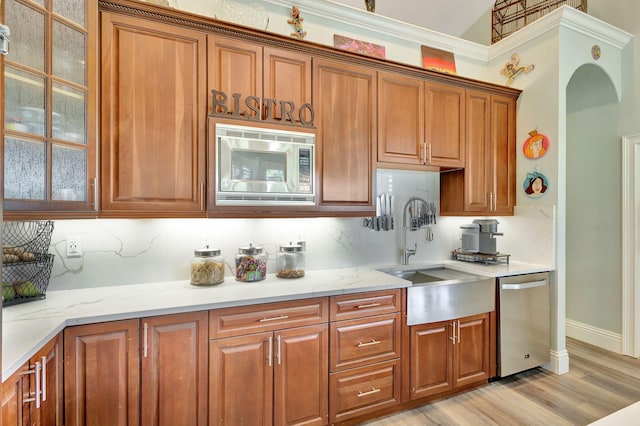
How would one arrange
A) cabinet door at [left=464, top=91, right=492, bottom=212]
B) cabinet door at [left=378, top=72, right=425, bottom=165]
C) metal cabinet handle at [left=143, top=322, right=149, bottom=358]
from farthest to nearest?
cabinet door at [left=464, top=91, right=492, bottom=212] < cabinet door at [left=378, top=72, right=425, bottom=165] < metal cabinet handle at [left=143, top=322, right=149, bottom=358]

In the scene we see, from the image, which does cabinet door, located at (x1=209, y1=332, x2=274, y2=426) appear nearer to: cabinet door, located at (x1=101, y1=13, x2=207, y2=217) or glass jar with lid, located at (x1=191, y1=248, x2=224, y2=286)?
glass jar with lid, located at (x1=191, y1=248, x2=224, y2=286)

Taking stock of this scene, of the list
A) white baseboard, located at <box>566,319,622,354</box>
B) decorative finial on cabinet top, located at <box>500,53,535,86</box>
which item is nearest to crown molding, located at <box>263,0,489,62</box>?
decorative finial on cabinet top, located at <box>500,53,535,86</box>

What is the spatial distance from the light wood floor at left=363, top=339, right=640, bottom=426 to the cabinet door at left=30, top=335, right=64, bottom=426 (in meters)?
1.73

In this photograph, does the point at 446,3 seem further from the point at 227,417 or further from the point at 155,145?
the point at 227,417

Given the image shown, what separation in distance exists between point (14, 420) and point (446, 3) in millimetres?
4346

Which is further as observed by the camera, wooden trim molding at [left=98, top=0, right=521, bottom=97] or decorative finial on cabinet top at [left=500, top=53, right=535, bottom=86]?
decorative finial on cabinet top at [left=500, top=53, right=535, bottom=86]

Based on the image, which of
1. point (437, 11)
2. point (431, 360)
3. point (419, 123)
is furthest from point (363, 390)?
point (437, 11)

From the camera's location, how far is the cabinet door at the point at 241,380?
1.78 meters

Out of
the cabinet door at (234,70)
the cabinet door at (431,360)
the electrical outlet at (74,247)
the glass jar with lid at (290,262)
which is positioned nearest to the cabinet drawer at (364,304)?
the cabinet door at (431,360)

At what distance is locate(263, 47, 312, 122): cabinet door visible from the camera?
2172 millimetres

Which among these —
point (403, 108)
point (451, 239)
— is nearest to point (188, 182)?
point (403, 108)

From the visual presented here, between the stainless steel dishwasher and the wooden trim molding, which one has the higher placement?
the wooden trim molding

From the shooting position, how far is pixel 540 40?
117 inches

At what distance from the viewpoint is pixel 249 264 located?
7.41ft
